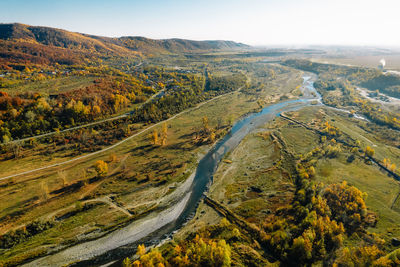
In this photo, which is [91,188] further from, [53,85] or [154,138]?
[53,85]

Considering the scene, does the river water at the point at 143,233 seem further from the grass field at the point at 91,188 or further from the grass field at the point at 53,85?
the grass field at the point at 53,85

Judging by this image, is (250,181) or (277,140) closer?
(250,181)

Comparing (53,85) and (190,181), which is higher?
(53,85)

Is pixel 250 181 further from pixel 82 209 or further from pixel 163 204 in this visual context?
pixel 82 209

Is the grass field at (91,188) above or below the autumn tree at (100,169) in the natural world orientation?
below

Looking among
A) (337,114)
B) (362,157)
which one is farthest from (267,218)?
(337,114)

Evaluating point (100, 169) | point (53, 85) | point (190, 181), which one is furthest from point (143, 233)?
point (53, 85)

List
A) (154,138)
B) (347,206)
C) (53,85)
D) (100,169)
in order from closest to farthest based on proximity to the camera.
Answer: (347,206), (100,169), (154,138), (53,85)

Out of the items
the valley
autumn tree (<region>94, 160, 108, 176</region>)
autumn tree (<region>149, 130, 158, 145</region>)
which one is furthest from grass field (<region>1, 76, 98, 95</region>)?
autumn tree (<region>94, 160, 108, 176</region>)

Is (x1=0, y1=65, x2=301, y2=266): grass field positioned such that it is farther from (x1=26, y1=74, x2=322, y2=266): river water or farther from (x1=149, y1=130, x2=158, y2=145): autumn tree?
(x1=26, y1=74, x2=322, y2=266): river water

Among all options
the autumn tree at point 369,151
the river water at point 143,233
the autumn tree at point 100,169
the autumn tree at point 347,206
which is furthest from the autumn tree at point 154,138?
the autumn tree at point 369,151

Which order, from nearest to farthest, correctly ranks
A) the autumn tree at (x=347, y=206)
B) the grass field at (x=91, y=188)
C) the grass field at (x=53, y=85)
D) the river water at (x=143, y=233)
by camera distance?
1. the river water at (x=143, y=233)
2. the autumn tree at (x=347, y=206)
3. the grass field at (x=91, y=188)
4. the grass field at (x=53, y=85)
